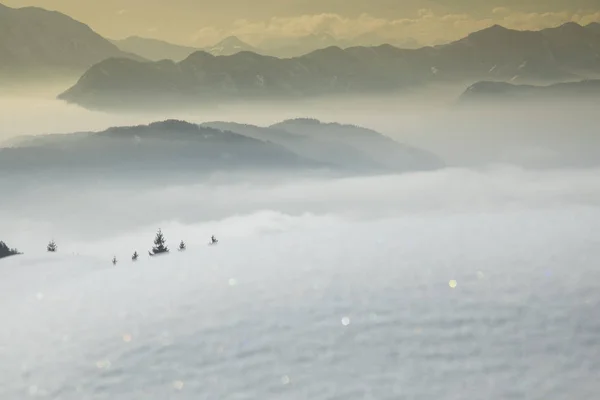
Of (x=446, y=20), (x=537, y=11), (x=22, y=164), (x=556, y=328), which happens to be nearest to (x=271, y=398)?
(x=556, y=328)

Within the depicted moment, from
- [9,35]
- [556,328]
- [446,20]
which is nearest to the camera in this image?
[556,328]

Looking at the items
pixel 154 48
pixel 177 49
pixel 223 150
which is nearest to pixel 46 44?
pixel 154 48

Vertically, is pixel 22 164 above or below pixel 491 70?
below

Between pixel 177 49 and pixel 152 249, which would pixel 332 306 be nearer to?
pixel 152 249

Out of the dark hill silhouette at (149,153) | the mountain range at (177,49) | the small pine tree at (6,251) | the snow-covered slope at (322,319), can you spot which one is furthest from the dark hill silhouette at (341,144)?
the small pine tree at (6,251)

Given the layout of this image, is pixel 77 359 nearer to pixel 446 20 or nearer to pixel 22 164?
pixel 22 164

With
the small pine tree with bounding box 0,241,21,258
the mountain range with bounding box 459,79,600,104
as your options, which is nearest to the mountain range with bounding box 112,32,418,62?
the mountain range with bounding box 459,79,600,104

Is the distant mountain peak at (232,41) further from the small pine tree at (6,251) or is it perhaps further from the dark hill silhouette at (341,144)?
the small pine tree at (6,251)

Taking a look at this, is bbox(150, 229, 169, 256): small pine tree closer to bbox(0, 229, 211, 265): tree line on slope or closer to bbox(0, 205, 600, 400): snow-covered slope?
bbox(0, 229, 211, 265): tree line on slope
